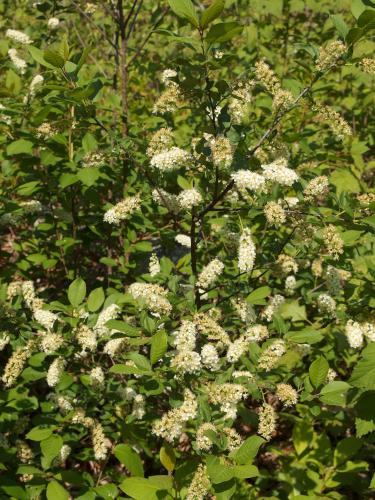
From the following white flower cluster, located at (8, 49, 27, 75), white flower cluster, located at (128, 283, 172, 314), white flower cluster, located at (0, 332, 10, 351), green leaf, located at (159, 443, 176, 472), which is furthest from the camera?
white flower cluster, located at (8, 49, 27, 75)

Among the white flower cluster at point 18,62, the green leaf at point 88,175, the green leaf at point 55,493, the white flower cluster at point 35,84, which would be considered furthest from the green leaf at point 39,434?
the white flower cluster at point 18,62

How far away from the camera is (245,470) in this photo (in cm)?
177

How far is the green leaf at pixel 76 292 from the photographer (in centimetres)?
243

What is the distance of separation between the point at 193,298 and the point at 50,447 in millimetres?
988

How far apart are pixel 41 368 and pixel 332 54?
2.12 meters

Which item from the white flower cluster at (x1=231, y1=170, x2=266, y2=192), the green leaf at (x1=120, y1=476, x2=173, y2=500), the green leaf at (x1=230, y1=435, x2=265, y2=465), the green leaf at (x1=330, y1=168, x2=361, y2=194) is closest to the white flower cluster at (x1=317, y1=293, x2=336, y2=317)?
the white flower cluster at (x1=231, y1=170, x2=266, y2=192)

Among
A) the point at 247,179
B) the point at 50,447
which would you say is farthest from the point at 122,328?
the point at 247,179

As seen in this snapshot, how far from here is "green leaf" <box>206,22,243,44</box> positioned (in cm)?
162

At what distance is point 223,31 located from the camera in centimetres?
165

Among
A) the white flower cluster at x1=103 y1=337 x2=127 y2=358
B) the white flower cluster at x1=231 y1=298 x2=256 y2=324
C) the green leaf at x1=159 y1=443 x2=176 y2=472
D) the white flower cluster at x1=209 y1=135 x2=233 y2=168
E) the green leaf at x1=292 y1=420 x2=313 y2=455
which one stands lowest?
the green leaf at x1=292 y1=420 x2=313 y2=455

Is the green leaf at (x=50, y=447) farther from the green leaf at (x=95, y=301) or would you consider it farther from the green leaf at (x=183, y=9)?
the green leaf at (x=183, y=9)

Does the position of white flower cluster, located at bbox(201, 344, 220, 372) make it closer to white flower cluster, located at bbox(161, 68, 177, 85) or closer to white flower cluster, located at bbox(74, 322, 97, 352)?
white flower cluster, located at bbox(74, 322, 97, 352)

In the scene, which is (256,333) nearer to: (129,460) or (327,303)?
(327,303)

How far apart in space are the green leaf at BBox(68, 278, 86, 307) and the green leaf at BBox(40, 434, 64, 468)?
66 centimetres
